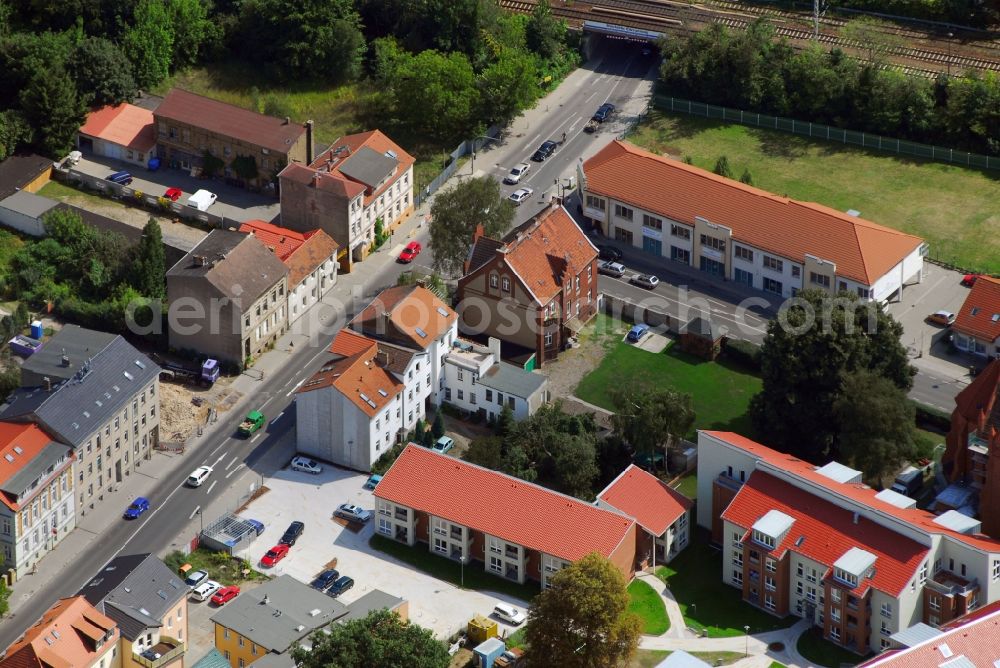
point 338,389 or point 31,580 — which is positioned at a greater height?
point 338,389

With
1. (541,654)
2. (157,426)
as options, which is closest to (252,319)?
(157,426)

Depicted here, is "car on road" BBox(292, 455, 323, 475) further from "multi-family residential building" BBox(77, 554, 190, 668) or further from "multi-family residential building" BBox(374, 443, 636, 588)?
"multi-family residential building" BBox(77, 554, 190, 668)

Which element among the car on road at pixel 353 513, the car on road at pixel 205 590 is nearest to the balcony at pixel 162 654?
the car on road at pixel 205 590

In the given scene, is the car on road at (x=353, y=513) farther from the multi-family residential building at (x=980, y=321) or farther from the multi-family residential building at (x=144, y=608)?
the multi-family residential building at (x=980, y=321)

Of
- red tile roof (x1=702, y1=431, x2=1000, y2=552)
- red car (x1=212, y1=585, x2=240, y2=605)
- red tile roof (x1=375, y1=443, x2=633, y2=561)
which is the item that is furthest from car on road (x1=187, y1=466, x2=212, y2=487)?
red tile roof (x1=702, y1=431, x2=1000, y2=552)

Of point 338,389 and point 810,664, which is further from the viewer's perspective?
point 338,389

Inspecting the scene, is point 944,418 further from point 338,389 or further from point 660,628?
point 338,389
